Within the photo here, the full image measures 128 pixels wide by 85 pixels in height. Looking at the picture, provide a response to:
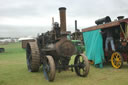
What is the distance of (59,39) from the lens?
5621 millimetres

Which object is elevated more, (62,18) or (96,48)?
(62,18)

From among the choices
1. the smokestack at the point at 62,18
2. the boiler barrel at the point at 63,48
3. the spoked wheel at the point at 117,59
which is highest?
the smokestack at the point at 62,18

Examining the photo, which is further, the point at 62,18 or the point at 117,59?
the point at 117,59

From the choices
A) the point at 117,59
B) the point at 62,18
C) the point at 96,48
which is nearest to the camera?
the point at 62,18

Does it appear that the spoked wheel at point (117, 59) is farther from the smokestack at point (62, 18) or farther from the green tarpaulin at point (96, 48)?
the smokestack at point (62, 18)

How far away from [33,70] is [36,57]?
69 cm

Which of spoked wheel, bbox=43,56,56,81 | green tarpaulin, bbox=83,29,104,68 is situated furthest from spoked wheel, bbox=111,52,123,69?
spoked wheel, bbox=43,56,56,81

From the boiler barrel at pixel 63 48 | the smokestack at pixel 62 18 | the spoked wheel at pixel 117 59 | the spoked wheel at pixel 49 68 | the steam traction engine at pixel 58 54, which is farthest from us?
the spoked wheel at pixel 117 59

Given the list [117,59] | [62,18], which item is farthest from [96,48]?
[62,18]

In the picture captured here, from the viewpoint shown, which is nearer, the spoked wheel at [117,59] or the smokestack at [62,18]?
the smokestack at [62,18]

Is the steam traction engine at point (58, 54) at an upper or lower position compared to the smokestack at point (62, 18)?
lower

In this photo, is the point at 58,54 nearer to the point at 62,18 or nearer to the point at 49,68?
the point at 49,68

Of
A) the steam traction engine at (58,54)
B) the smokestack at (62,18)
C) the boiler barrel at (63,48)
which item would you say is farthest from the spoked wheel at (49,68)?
the smokestack at (62,18)

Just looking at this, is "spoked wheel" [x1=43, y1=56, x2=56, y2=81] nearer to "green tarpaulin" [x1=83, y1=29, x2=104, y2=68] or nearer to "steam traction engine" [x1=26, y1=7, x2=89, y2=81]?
"steam traction engine" [x1=26, y1=7, x2=89, y2=81]
